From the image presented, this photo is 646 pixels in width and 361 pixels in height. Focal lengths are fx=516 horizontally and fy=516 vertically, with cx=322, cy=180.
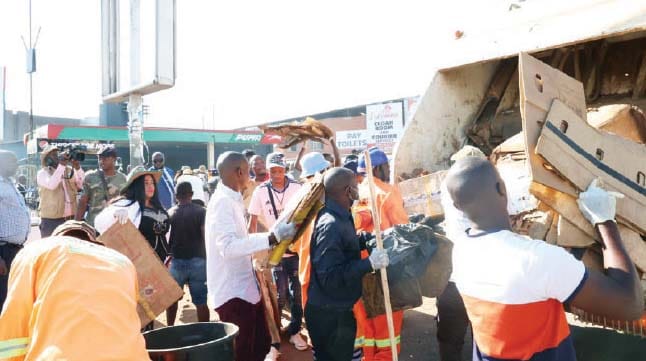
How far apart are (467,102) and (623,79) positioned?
1.27 m

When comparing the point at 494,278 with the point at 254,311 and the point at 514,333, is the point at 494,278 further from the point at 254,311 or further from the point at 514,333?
the point at 254,311

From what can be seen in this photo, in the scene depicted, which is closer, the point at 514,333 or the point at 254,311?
the point at 514,333

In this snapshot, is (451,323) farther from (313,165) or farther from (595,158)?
(313,165)

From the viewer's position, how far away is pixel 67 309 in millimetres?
1299

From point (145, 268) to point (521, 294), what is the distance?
250 cm

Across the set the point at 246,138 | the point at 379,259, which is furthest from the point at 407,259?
the point at 246,138

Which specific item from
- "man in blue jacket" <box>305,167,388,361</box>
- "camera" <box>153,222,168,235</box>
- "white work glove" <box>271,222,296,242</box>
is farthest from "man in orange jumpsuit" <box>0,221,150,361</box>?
"camera" <box>153,222,168,235</box>

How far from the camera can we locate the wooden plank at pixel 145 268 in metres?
3.27

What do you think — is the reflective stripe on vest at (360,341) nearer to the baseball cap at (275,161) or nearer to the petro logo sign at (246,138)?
the baseball cap at (275,161)

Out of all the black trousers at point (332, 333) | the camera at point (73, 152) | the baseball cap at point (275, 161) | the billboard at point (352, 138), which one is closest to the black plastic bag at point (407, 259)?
the black trousers at point (332, 333)

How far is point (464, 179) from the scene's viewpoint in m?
1.59

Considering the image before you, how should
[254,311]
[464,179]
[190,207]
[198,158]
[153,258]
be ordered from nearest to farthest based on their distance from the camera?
[464,179], [254,311], [153,258], [190,207], [198,158]

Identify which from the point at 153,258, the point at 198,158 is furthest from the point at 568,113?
the point at 198,158

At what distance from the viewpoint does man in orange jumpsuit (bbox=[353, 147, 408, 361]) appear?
10.6ft
